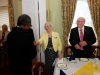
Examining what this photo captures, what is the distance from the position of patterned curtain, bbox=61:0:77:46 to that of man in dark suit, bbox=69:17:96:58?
1287 mm

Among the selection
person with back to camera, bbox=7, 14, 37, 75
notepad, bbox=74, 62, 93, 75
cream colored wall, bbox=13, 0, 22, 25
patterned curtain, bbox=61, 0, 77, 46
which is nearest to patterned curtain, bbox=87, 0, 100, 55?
patterned curtain, bbox=61, 0, 77, 46

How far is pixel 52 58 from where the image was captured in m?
4.08

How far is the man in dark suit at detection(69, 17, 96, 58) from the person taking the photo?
387 centimetres

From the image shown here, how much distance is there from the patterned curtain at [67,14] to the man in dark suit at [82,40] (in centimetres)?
129

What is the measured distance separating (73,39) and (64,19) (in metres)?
1.37

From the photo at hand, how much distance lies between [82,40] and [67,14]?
152 cm

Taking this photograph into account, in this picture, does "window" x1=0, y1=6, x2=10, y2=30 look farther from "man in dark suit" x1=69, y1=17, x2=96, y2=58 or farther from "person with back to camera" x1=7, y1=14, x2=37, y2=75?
"person with back to camera" x1=7, y1=14, x2=37, y2=75

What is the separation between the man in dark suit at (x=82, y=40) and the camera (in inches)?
152

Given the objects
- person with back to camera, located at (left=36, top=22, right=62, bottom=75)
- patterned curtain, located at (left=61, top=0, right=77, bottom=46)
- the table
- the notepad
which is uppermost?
patterned curtain, located at (left=61, top=0, right=77, bottom=46)

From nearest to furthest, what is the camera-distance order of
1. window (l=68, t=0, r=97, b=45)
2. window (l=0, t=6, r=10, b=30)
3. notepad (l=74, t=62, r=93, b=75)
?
1. notepad (l=74, t=62, r=93, b=75)
2. window (l=68, t=0, r=97, b=45)
3. window (l=0, t=6, r=10, b=30)

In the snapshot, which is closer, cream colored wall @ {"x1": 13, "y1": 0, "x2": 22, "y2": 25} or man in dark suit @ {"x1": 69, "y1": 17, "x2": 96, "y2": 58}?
man in dark suit @ {"x1": 69, "y1": 17, "x2": 96, "y2": 58}

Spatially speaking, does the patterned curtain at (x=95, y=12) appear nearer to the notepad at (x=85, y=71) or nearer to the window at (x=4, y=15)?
the notepad at (x=85, y=71)

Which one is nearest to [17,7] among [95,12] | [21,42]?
[95,12]

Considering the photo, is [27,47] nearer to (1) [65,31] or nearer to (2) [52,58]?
(2) [52,58]
